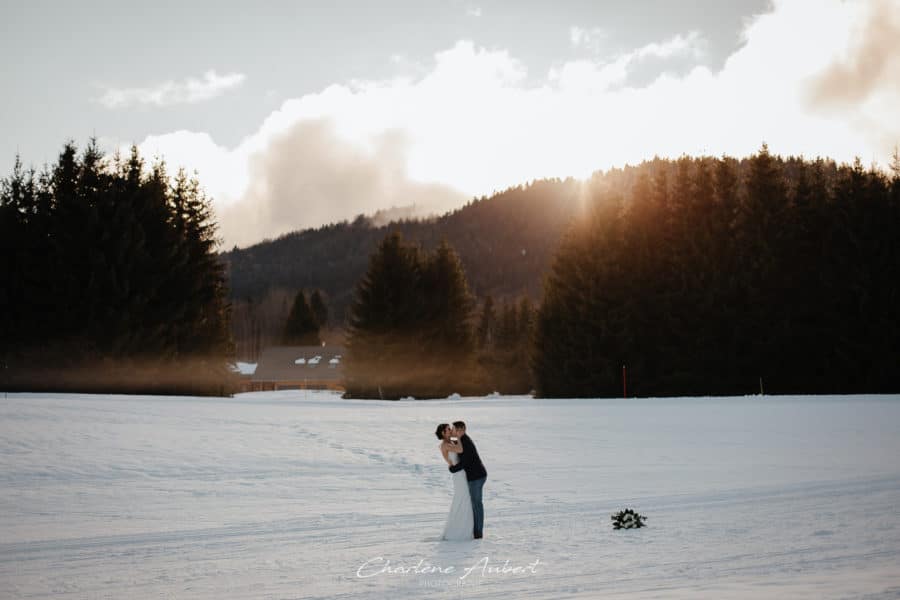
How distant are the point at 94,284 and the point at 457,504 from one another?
107 feet

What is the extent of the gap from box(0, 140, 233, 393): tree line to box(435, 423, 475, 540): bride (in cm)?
3112

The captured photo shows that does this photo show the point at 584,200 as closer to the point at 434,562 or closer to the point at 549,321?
the point at 549,321

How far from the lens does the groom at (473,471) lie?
445 inches

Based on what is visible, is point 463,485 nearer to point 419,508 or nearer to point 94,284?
point 419,508

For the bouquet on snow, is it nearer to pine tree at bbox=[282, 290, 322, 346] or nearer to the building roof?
the building roof

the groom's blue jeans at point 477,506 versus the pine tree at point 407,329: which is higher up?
the pine tree at point 407,329

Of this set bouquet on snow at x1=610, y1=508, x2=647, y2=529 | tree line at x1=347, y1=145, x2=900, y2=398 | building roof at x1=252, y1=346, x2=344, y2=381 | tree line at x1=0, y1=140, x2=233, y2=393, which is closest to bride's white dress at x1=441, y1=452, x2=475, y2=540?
bouquet on snow at x1=610, y1=508, x2=647, y2=529

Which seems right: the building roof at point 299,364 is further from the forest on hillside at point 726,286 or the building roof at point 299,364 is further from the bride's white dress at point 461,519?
the bride's white dress at point 461,519

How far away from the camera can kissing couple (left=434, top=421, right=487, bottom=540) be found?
11.1 meters

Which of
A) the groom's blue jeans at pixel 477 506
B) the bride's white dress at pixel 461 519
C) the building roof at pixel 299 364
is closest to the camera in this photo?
the bride's white dress at pixel 461 519

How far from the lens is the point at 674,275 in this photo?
156 ft

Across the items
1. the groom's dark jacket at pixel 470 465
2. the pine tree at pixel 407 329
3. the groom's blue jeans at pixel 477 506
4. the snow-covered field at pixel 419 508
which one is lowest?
the snow-covered field at pixel 419 508

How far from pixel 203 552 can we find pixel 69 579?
1856 mm

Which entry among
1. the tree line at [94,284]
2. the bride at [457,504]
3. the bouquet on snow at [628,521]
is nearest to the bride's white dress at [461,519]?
the bride at [457,504]
